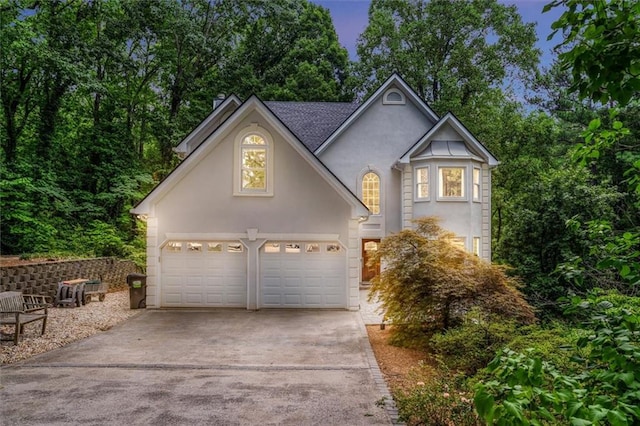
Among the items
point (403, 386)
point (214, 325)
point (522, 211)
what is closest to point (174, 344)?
point (214, 325)

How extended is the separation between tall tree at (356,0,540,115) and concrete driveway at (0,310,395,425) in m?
19.7

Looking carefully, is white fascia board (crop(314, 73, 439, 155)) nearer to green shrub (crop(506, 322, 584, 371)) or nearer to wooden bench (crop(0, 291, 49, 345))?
wooden bench (crop(0, 291, 49, 345))

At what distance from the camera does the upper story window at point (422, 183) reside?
16016 mm

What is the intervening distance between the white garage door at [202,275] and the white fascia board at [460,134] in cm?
791

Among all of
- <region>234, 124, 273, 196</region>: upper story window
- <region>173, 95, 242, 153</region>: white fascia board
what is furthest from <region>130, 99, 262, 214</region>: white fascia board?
<region>173, 95, 242, 153</region>: white fascia board

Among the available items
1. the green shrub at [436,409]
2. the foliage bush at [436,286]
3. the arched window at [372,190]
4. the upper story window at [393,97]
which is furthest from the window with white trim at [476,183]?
the green shrub at [436,409]

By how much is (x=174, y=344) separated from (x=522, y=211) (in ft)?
42.3

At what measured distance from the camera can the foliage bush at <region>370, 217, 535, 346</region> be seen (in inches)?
324

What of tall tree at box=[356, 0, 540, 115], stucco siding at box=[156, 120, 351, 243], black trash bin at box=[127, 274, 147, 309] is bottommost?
black trash bin at box=[127, 274, 147, 309]

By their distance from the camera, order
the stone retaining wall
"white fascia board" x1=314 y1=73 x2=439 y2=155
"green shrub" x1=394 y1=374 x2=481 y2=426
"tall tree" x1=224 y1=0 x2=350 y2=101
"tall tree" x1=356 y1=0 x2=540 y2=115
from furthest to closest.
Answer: "tall tree" x1=224 y1=0 x2=350 y2=101, "tall tree" x1=356 y1=0 x2=540 y2=115, "white fascia board" x1=314 y1=73 x2=439 y2=155, the stone retaining wall, "green shrub" x1=394 y1=374 x2=481 y2=426

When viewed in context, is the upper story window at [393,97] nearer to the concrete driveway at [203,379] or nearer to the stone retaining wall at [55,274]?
the concrete driveway at [203,379]

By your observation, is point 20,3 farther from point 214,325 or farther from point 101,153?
point 214,325

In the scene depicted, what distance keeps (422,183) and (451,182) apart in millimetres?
1145

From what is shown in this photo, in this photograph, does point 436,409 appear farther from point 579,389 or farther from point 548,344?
point 579,389
